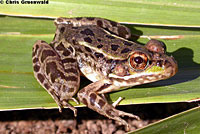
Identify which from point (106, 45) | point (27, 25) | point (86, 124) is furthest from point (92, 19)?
point (86, 124)

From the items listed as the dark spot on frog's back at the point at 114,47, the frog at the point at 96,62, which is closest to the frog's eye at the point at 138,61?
the frog at the point at 96,62

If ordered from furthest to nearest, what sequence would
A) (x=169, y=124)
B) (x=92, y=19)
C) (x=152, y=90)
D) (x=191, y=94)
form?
(x=92, y=19) < (x=152, y=90) < (x=191, y=94) < (x=169, y=124)

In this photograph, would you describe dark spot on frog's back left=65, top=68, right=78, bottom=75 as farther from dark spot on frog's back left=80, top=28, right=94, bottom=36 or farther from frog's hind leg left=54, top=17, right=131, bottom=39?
frog's hind leg left=54, top=17, right=131, bottom=39

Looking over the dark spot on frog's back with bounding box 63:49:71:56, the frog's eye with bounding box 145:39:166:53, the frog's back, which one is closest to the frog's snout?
the frog's eye with bounding box 145:39:166:53

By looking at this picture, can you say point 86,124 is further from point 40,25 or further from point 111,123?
point 40,25

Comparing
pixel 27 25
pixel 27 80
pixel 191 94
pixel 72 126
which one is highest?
pixel 27 25

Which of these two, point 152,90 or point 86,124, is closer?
point 152,90

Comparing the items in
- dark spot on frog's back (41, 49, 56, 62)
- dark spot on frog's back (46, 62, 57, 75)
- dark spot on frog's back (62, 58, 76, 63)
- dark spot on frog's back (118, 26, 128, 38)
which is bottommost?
dark spot on frog's back (46, 62, 57, 75)

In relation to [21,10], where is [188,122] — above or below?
below

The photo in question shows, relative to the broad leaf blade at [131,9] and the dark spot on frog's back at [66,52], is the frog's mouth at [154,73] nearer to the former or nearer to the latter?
the dark spot on frog's back at [66,52]
